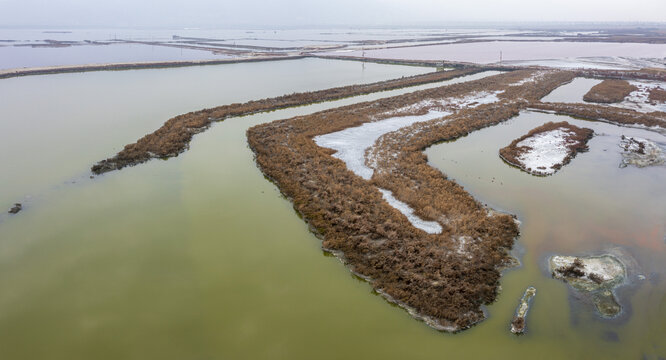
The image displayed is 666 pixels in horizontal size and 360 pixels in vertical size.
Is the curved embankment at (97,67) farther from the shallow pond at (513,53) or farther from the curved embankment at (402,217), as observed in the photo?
the curved embankment at (402,217)

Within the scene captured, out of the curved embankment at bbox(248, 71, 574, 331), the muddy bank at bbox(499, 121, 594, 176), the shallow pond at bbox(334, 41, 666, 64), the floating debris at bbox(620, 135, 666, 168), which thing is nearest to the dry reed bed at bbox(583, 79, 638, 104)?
the muddy bank at bbox(499, 121, 594, 176)

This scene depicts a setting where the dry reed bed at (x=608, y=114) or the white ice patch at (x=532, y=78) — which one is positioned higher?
the white ice patch at (x=532, y=78)

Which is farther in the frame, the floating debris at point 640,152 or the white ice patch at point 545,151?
the floating debris at point 640,152

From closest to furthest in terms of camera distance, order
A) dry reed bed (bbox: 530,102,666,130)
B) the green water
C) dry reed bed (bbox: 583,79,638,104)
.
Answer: the green water, dry reed bed (bbox: 530,102,666,130), dry reed bed (bbox: 583,79,638,104)

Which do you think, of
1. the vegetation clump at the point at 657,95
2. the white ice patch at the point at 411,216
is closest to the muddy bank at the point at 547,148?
the white ice patch at the point at 411,216

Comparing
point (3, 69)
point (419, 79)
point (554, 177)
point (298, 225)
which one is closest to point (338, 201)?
point (298, 225)

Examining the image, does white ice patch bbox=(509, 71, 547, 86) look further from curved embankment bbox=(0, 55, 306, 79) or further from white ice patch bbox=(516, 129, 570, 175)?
curved embankment bbox=(0, 55, 306, 79)

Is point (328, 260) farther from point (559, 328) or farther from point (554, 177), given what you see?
point (554, 177)
